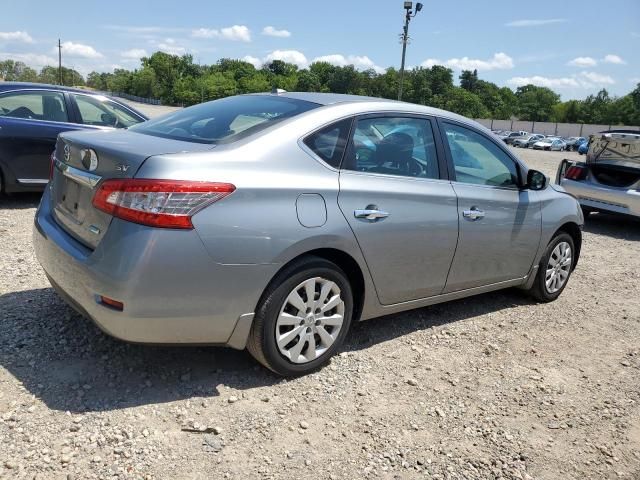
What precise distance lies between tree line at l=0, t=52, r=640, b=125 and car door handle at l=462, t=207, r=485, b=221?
104m

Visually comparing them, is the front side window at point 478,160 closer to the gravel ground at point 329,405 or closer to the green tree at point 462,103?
the gravel ground at point 329,405

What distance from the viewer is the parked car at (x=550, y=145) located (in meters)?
53.3

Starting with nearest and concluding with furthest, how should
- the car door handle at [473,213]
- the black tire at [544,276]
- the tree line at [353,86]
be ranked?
the car door handle at [473,213] < the black tire at [544,276] < the tree line at [353,86]

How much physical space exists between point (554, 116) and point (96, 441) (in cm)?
12926

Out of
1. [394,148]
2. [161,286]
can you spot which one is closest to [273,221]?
[161,286]

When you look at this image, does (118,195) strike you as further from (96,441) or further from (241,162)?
(96,441)

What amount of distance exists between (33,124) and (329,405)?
5.73 meters

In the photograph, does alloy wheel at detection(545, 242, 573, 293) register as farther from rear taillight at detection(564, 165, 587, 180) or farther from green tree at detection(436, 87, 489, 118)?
green tree at detection(436, 87, 489, 118)

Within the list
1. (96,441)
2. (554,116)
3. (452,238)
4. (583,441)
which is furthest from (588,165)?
(554,116)

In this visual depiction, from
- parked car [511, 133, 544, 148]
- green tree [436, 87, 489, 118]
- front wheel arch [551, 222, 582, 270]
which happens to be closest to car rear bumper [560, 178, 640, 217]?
Result: front wheel arch [551, 222, 582, 270]

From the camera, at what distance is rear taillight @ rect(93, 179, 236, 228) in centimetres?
264

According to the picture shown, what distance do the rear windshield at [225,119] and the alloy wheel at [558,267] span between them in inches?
113

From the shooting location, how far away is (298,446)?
2738mm

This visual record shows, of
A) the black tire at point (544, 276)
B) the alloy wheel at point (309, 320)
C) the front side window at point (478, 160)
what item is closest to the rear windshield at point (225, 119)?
the alloy wheel at point (309, 320)
